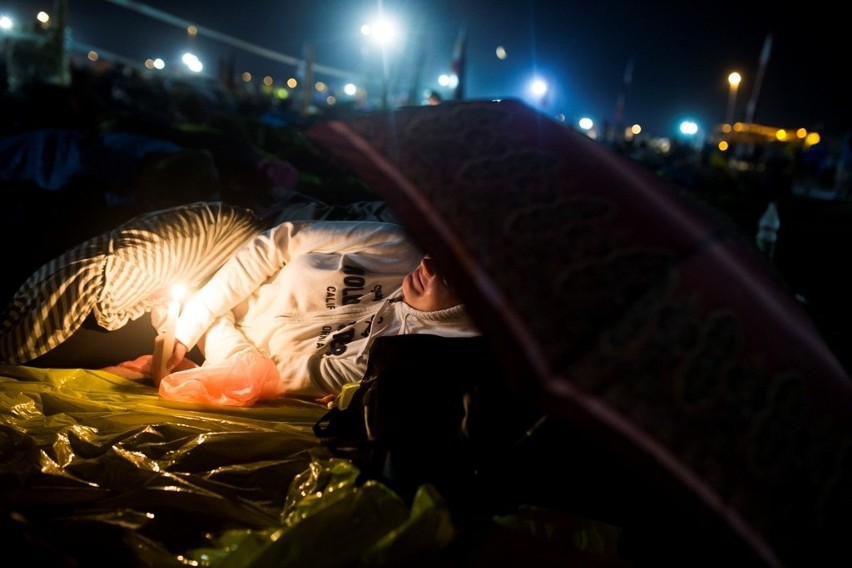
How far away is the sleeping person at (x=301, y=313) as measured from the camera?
2.99m

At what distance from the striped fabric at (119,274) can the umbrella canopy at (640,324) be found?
1.88 metres

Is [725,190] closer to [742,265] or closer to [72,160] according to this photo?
[72,160]

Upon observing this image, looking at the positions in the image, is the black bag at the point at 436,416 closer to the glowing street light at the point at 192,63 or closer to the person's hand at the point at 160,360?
the person's hand at the point at 160,360

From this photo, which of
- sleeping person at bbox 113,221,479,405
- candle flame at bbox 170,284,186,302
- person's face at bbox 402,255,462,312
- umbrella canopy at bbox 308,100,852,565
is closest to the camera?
umbrella canopy at bbox 308,100,852,565

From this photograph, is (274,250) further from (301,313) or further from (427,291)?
(427,291)

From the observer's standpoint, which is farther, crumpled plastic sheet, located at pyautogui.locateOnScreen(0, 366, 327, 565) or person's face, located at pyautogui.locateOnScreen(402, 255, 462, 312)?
person's face, located at pyautogui.locateOnScreen(402, 255, 462, 312)

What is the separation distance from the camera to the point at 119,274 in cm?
309

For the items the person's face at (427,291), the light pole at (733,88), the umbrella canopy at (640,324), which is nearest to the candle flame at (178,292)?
the person's face at (427,291)

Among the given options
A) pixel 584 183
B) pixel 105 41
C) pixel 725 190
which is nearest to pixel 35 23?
pixel 725 190

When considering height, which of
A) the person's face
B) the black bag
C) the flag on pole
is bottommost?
the black bag

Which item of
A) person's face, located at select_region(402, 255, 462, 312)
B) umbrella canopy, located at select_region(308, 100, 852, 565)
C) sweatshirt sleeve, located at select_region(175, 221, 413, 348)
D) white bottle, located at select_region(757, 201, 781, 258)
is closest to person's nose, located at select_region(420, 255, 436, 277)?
person's face, located at select_region(402, 255, 462, 312)

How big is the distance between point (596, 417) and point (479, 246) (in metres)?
0.45

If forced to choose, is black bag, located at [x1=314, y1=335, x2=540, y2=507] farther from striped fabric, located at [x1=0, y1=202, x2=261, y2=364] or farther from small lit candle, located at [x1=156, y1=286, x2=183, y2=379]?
striped fabric, located at [x1=0, y1=202, x2=261, y2=364]

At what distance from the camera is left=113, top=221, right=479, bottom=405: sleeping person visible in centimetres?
299
